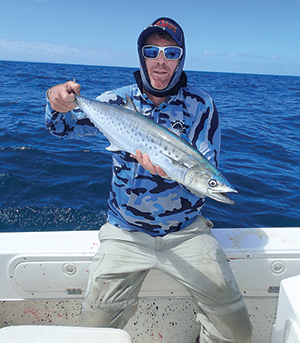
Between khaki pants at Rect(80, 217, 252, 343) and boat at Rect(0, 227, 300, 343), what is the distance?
0.24 m

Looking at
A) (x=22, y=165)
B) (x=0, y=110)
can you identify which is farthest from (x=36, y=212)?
(x=0, y=110)

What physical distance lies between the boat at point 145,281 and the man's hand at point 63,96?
4.55 feet

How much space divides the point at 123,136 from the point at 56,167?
5787mm

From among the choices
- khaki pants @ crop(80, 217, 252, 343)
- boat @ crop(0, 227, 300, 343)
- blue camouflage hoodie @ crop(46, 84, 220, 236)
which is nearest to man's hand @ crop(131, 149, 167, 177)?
blue camouflage hoodie @ crop(46, 84, 220, 236)

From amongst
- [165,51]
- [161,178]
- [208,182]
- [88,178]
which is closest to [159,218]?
[161,178]

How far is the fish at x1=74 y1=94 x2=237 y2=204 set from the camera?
2.32m

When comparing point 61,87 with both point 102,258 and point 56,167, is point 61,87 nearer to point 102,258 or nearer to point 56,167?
point 102,258

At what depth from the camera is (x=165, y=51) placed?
2.97 meters

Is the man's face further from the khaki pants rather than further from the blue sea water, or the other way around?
the blue sea water

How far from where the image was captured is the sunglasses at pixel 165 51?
9.75 feet

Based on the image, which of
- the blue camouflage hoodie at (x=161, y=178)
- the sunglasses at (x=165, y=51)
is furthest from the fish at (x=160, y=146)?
the sunglasses at (x=165, y=51)

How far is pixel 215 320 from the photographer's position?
102 inches

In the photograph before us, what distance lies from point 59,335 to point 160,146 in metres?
1.55

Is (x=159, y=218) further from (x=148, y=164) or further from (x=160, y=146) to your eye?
(x=160, y=146)
